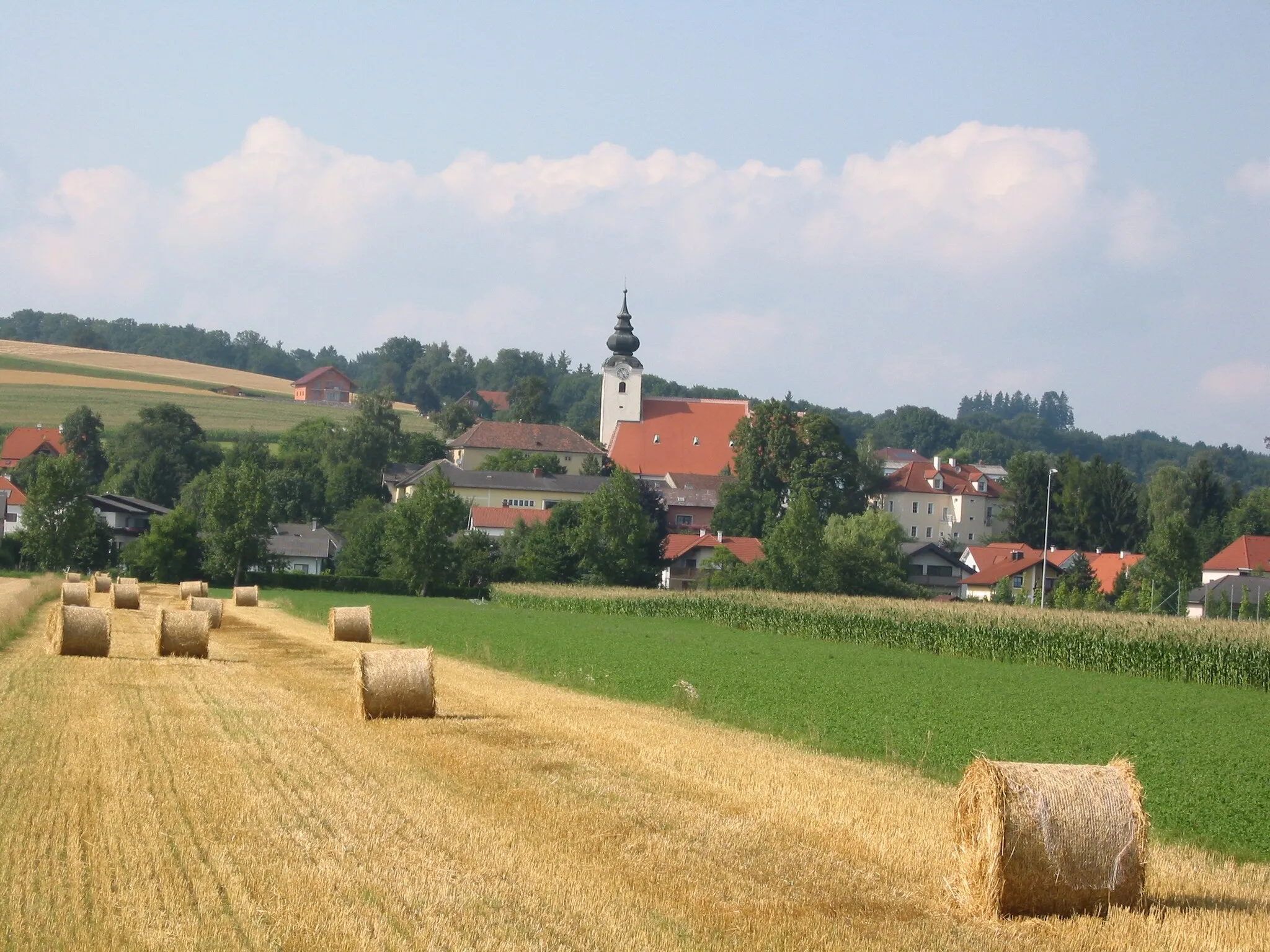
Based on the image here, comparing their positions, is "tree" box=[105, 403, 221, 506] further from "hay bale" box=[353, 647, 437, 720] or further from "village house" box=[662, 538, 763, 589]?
"hay bale" box=[353, 647, 437, 720]

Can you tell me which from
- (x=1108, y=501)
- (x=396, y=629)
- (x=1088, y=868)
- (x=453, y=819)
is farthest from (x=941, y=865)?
(x=1108, y=501)

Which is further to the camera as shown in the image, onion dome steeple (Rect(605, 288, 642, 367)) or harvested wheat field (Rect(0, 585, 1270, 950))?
onion dome steeple (Rect(605, 288, 642, 367))

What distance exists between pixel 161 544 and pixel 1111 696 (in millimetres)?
58011

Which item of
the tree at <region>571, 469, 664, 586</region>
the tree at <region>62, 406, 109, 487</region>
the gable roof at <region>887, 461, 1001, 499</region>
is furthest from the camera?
the gable roof at <region>887, 461, 1001, 499</region>

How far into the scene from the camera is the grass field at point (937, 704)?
1622 cm

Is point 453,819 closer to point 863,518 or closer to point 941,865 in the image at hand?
point 941,865

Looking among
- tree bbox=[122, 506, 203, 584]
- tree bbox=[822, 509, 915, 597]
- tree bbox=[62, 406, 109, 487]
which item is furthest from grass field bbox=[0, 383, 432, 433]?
tree bbox=[822, 509, 915, 597]

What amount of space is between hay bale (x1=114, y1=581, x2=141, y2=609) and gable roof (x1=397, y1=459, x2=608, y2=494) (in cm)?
7052

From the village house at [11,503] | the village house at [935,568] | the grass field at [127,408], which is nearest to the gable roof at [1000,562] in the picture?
the village house at [935,568]

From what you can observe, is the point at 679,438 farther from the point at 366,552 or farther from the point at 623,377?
the point at 366,552

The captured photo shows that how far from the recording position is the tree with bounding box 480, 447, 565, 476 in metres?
129

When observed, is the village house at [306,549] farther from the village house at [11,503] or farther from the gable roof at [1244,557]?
the gable roof at [1244,557]

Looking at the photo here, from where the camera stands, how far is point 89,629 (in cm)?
2561

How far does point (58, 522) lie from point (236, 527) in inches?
396
